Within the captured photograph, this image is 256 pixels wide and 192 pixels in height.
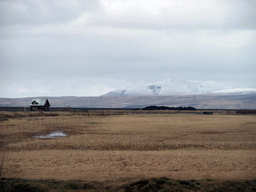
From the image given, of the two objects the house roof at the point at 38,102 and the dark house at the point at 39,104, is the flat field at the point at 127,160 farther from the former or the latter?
the house roof at the point at 38,102

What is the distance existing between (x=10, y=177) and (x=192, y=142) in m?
15.6

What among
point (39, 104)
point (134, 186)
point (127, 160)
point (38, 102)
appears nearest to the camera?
point (134, 186)

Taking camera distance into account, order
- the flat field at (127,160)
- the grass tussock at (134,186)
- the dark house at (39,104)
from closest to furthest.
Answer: the grass tussock at (134,186), the flat field at (127,160), the dark house at (39,104)

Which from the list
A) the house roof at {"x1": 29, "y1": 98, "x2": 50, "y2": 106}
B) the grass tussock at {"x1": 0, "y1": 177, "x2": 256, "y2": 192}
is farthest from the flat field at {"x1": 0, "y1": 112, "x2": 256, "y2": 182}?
the house roof at {"x1": 29, "y1": 98, "x2": 50, "y2": 106}

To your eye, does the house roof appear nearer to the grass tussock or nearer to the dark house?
the dark house

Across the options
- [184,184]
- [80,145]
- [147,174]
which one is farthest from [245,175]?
[80,145]

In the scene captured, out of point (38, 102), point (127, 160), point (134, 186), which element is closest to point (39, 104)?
point (38, 102)

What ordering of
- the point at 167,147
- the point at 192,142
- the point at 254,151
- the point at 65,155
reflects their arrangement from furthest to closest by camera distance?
1. the point at 192,142
2. the point at 167,147
3. the point at 254,151
4. the point at 65,155

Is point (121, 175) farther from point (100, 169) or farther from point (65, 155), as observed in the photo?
point (65, 155)

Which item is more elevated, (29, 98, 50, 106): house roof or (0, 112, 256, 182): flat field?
(29, 98, 50, 106): house roof

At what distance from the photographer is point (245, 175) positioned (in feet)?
49.4

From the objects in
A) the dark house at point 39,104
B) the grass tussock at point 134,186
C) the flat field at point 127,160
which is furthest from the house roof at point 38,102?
the grass tussock at point 134,186

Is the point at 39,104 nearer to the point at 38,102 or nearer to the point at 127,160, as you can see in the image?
the point at 38,102

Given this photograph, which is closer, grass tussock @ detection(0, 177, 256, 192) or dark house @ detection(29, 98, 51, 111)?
grass tussock @ detection(0, 177, 256, 192)
